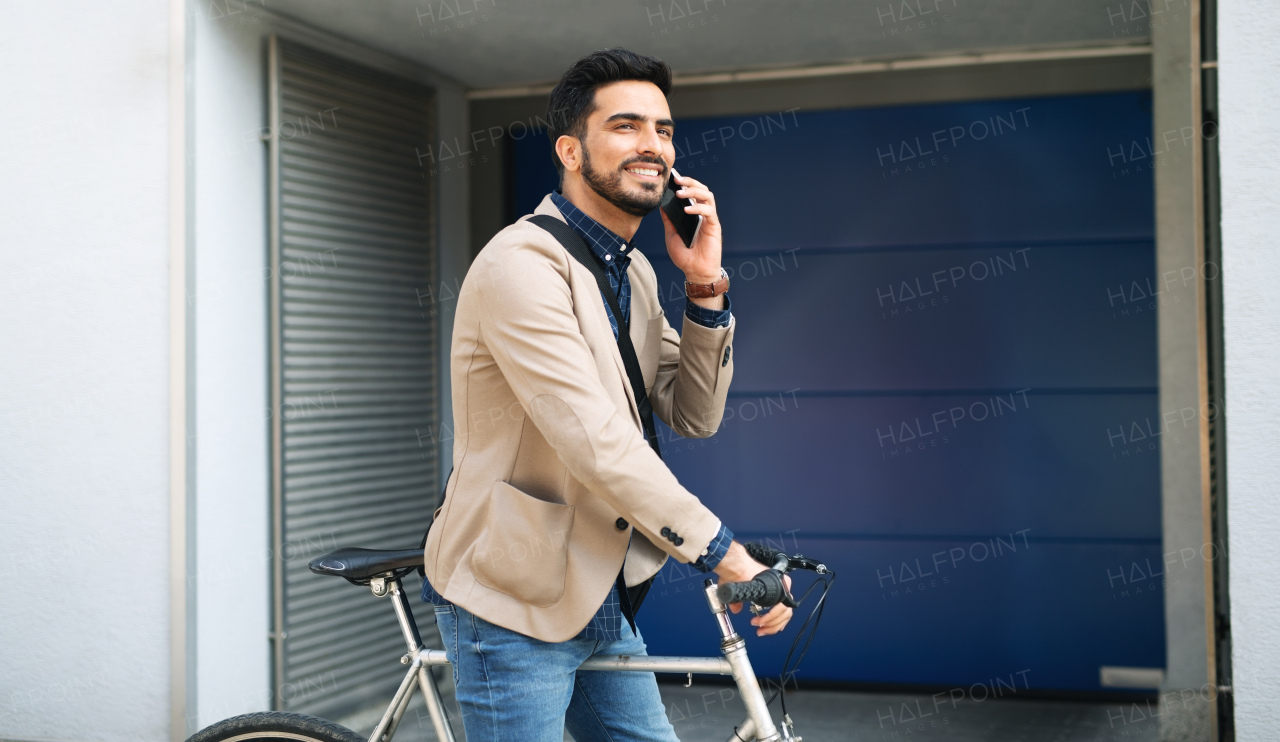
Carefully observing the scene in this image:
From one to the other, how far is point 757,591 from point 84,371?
3.17 m

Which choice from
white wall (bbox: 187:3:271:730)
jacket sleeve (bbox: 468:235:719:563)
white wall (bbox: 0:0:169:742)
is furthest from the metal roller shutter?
jacket sleeve (bbox: 468:235:719:563)

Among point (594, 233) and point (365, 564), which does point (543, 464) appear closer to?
point (594, 233)

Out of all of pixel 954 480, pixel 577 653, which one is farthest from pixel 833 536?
pixel 577 653

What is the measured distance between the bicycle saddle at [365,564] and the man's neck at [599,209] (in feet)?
2.60

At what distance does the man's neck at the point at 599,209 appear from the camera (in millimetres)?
2043

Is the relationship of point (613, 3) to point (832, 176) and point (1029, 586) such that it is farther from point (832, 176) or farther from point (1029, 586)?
point (1029, 586)

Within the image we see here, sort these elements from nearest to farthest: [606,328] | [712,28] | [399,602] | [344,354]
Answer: [606,328] → [399,602] → [712,28] → [344,354]

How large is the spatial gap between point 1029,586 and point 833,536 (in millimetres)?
877

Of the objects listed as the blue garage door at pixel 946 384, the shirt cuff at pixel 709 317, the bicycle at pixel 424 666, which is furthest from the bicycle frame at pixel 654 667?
the blue garage door at pixel 946 384

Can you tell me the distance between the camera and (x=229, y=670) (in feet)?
12.9

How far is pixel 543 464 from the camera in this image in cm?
192

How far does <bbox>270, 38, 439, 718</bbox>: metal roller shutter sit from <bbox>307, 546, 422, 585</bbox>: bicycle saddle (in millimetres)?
1912

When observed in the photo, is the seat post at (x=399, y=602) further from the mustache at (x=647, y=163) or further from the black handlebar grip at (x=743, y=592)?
the mustache at (x=647, y=163)

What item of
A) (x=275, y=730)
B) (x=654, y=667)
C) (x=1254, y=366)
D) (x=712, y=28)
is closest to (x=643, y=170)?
(x=654, y=667)
